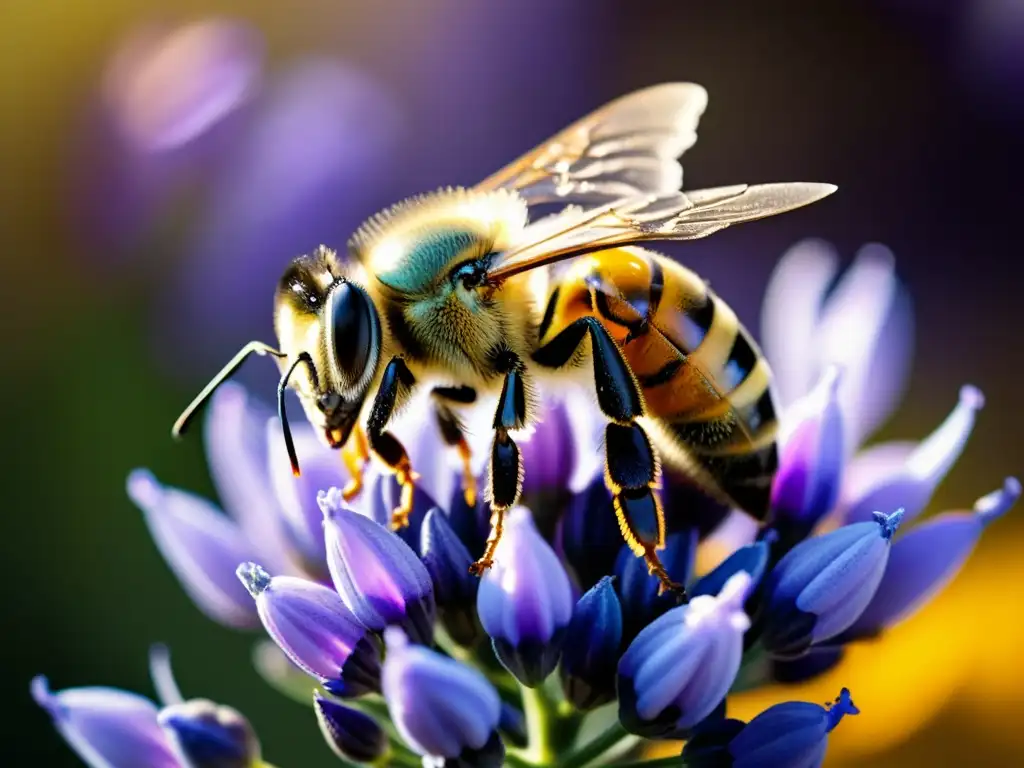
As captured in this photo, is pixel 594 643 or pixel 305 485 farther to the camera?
pixel 305 485

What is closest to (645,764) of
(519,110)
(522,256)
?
(522,256)

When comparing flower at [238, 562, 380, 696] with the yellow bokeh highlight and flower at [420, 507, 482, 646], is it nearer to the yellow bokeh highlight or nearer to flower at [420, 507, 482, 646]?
flower at [420, 507, 482, 646]

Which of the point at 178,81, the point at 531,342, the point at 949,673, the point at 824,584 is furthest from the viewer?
the point at 178,81

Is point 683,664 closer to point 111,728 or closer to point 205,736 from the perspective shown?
point 205,736

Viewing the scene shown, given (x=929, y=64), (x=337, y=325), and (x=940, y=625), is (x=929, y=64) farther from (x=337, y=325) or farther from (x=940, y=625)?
(x=337, y=325)

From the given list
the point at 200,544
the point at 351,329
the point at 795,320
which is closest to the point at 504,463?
the point at 351,329

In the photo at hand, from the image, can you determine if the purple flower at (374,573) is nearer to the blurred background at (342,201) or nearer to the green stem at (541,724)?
the green stem at (541,724)
